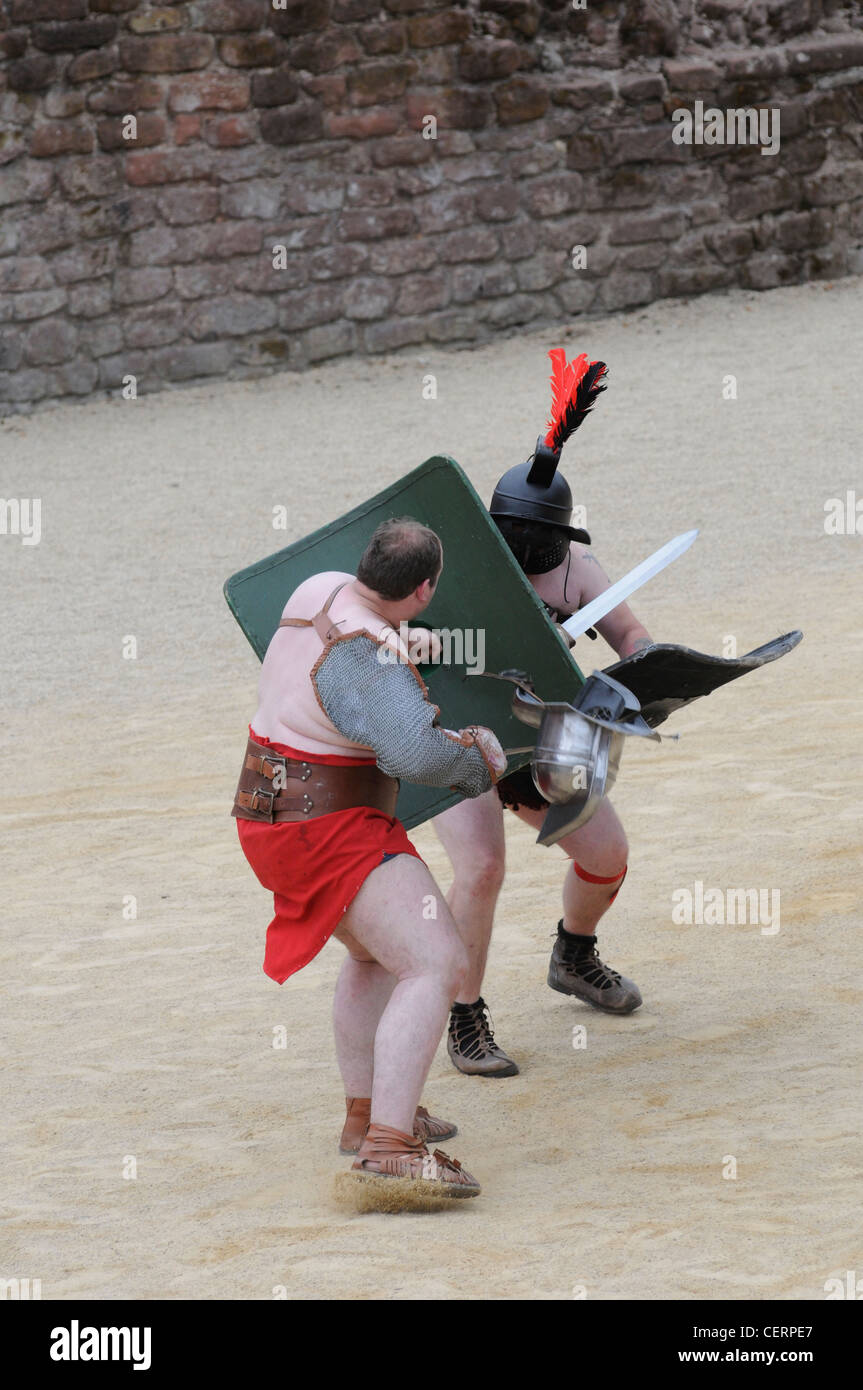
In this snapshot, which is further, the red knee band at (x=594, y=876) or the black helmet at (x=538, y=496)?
the red knee band at (x=594, y=876)

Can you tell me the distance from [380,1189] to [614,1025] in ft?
3.87

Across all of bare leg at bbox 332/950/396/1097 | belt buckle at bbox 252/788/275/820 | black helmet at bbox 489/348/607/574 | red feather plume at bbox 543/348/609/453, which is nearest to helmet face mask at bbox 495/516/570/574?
black helmet at bbox 489/348/607/574

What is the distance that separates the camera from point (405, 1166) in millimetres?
3227

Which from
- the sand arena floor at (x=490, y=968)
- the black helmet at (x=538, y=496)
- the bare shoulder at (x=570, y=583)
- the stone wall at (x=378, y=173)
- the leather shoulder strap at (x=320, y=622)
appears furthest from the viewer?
the stone wall at (x=378, y=173)

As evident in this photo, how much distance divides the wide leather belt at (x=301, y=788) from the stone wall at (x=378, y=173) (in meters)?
9.01

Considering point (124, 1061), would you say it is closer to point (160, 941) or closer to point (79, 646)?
point (160, 941)

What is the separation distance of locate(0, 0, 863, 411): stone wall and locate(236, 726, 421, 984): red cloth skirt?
9.07 metres

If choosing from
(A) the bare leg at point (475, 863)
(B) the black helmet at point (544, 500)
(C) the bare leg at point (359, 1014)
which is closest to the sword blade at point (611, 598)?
(B) the black helmet at point (544, 500)

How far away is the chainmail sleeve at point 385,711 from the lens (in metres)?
3.16

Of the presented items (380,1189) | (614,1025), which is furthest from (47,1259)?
(614,1025)

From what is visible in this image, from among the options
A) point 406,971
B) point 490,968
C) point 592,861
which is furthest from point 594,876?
point 406,971

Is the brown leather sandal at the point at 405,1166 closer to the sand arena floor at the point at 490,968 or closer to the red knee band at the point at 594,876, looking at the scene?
the sand arena floor at the point at 490,968

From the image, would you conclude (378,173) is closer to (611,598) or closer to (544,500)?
(544,500)

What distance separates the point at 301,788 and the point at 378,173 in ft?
31.2
